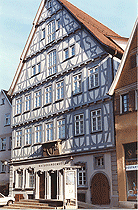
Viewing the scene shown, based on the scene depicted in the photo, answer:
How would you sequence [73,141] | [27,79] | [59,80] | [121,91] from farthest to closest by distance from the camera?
[27,79]
[59,80]
[73,141]
[121,91]

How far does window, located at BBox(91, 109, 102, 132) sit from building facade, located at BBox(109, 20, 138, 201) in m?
1.73

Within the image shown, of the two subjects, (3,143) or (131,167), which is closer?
(131,167)

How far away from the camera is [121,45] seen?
21516 millimetres

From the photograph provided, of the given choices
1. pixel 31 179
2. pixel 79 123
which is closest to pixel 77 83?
pixel 79 123

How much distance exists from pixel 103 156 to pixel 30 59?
41.7 feet

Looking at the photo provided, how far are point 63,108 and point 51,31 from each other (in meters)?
7.22

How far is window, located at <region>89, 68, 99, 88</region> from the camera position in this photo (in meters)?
20.6

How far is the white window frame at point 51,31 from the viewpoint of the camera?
25.5 m

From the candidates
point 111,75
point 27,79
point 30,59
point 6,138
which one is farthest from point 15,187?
point 111,75

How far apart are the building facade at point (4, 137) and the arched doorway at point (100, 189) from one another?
13088mm

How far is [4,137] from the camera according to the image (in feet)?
107

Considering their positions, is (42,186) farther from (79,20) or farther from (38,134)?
(79,20)

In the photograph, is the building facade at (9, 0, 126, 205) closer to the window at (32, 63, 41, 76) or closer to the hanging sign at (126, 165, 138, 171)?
the window at (32, 63, 41, 76)

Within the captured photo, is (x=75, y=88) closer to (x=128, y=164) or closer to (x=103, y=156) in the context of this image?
(x=103, y=156)
